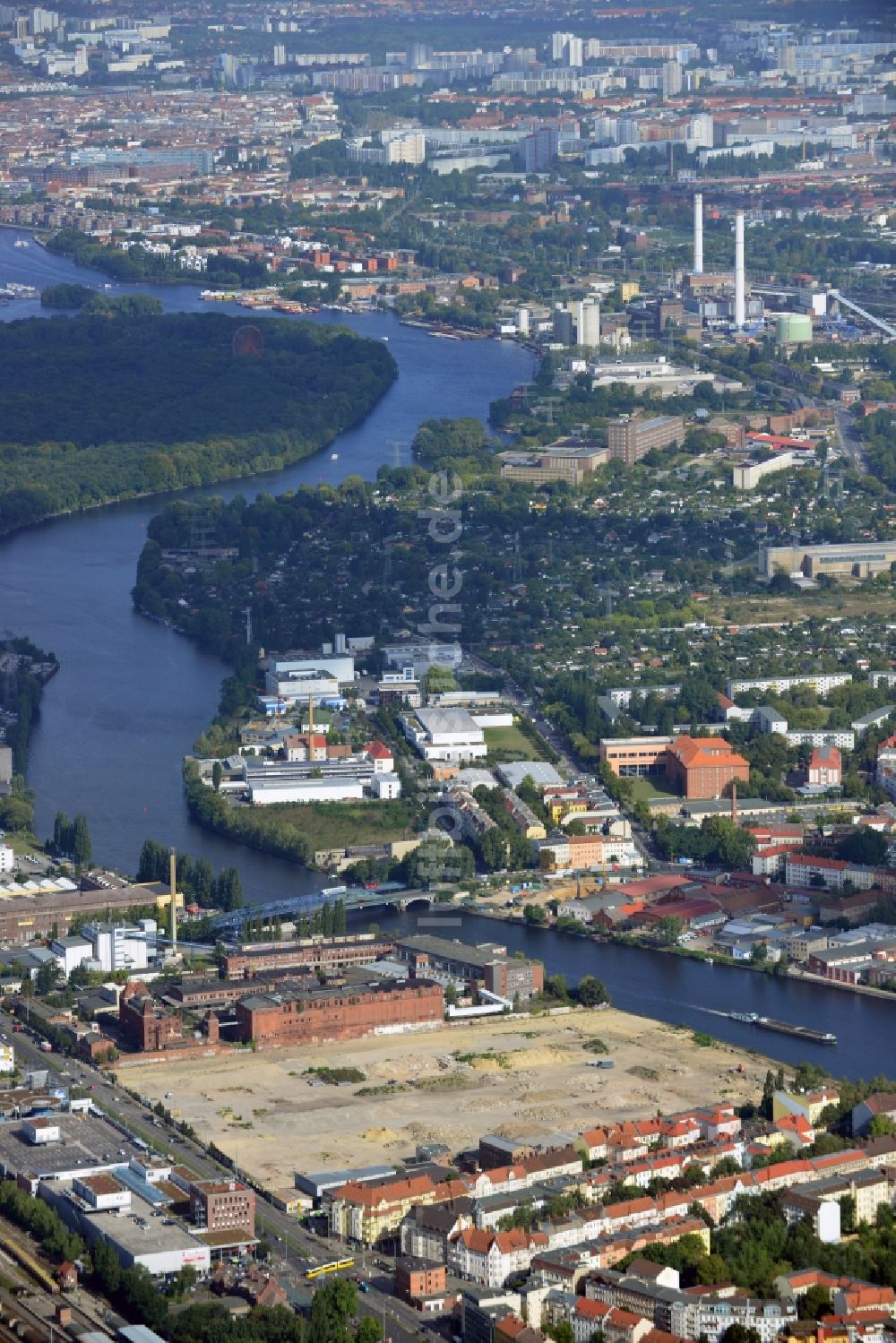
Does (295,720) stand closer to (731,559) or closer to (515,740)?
(515,740)

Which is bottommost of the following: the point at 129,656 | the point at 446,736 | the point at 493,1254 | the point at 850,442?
the point at 850,442

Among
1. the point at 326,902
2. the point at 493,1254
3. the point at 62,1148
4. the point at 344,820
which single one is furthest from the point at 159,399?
the point at 493,1254

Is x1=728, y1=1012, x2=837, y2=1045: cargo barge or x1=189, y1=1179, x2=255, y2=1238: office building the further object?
x1=728, y1=1012, x2=837, y2=1045: cargo barge

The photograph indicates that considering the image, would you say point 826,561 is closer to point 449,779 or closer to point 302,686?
point 302,686

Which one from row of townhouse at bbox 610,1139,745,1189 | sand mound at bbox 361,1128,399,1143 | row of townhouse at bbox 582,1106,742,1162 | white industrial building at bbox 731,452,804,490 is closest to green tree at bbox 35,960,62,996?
sand mound at bbox 361,1128,399,1143

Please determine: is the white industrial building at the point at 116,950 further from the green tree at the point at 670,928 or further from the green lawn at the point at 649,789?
the green lawn at the point at 649,789

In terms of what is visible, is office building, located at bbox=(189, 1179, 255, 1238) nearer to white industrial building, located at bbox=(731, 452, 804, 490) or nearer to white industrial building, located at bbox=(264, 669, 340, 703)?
white industrial building, located at bbox=(264, 669, 340, 703)

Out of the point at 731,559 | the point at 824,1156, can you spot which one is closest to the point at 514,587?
the point at 731,559
